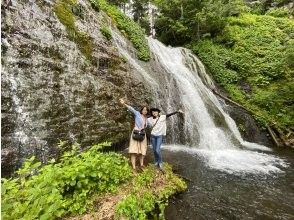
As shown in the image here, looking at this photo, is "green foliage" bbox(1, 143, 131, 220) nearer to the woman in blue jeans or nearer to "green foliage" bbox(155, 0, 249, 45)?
the woman in blue jeans

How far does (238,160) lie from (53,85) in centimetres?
653

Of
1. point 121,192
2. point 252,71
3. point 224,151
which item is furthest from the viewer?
point 252,71

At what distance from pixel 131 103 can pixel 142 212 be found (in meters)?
5.95

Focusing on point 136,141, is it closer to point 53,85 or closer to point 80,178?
point 80,178

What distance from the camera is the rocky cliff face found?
7523mm

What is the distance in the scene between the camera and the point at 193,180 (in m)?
8.23

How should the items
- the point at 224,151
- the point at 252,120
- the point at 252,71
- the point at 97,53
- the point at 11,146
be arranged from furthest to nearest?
the point at 252,71, the point at 252,120, the point at 224,151, the point at 97,53, the point at 11,146

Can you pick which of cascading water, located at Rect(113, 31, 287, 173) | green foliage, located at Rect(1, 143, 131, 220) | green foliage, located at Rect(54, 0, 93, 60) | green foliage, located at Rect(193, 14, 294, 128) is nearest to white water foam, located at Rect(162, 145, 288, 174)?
cascading water, located at Rect(113, 31, 287, 173)

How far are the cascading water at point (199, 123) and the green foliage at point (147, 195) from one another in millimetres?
2641

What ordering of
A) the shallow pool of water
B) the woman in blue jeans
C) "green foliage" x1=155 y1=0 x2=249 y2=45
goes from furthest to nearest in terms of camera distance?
"green foliage" x1=155 y1=0 x2=249 y2=45 < the woman in blue jeans < the shallow pool of water

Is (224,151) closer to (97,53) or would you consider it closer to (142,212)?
(97,53)

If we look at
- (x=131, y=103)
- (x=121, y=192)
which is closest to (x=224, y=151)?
(x=131, y=103)

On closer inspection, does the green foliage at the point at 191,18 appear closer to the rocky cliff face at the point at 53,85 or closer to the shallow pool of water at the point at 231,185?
the rocky cliff face at the point at 53,85

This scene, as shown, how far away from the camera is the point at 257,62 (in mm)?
20594
